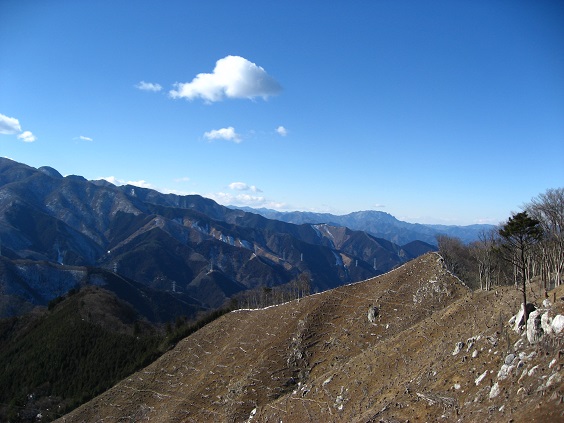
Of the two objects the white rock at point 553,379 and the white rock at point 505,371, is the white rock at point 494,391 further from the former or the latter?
the white rock at point 553,379

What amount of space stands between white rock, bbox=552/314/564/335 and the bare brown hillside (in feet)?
2.69

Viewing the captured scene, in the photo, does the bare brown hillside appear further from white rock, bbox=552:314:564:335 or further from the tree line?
the tree line

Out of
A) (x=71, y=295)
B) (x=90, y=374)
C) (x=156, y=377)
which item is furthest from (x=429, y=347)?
(x=71, y=295)

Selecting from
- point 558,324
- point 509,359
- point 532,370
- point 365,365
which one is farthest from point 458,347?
point 365,365

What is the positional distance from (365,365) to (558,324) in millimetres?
24845

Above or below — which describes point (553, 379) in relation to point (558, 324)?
below

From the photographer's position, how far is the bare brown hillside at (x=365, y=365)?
96.5 ft

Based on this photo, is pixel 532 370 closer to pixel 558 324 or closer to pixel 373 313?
pixel 558 324

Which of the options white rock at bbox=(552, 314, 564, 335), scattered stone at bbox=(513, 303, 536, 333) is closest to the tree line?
scattered stone at bbox=(513, 303, 536, 333)

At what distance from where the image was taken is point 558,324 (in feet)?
96.1

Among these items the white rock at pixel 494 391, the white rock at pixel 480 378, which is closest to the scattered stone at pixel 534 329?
the white rock at pixel 480 378

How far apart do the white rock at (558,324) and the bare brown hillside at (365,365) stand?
0.82 meters

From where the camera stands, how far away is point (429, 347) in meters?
45.3

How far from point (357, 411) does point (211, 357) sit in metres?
43.7
